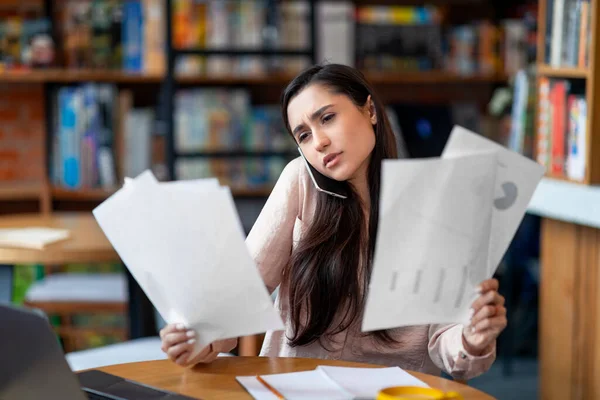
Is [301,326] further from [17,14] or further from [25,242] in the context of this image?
[17,14]

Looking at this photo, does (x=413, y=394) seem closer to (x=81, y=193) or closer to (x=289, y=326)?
(x=289, y=326)

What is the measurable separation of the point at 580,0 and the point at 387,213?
1.68m

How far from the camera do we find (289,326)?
5.02 ft

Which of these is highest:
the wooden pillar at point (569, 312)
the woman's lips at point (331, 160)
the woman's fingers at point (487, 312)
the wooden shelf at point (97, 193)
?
the woman's lips at point (331, 160)

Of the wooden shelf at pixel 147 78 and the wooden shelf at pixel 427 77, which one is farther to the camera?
the wooden shelf at pixel 427 77

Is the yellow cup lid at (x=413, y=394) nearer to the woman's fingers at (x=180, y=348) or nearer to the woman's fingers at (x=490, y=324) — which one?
the woman's fingers at (x=490, y=324)

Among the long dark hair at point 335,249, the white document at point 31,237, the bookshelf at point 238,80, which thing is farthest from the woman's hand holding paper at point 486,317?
the bookshelf at point 238,80

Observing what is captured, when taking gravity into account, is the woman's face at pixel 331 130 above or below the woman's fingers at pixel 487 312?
above

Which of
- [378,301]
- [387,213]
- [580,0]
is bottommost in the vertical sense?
[378,301]

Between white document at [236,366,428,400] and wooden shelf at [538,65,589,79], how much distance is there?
4.85 feet

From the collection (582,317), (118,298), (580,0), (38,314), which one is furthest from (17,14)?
(38,314)

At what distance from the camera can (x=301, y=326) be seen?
4.96ft

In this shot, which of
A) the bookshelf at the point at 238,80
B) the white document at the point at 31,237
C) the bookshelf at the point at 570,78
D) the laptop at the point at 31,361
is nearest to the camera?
the laptop at the point at 31,361

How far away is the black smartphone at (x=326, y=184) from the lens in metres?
1.49
